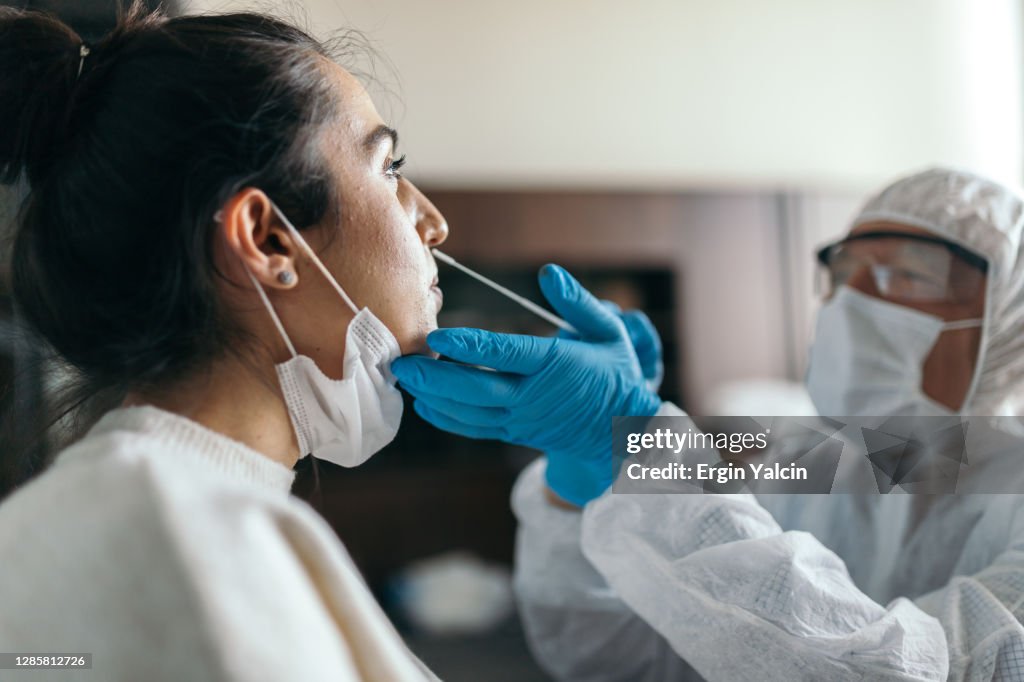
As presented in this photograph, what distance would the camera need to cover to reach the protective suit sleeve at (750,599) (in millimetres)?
890

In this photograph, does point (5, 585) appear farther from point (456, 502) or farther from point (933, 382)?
point (456, 502)

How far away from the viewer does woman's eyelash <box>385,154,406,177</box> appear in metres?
0.98

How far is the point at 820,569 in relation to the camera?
0.96 meters

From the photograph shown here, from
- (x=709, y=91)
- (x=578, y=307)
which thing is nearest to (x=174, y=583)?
(x=578, y=307)

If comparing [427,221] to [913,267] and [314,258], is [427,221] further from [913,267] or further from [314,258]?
[913,267]

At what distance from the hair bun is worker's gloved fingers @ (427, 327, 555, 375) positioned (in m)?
0.46

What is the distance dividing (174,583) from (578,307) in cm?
68

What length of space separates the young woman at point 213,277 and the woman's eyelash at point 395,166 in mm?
12

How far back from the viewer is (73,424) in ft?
3.18

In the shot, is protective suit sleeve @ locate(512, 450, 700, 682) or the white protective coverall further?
protective suit sleeve @ locate(512, 450, 700, 682)

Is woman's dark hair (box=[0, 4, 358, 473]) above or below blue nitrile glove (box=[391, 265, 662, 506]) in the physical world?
above

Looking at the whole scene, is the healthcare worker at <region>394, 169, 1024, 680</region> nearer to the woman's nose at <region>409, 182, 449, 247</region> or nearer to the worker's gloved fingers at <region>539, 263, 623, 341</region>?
the worker's gloved fingers at <region>539, 263, 623, 341</region>

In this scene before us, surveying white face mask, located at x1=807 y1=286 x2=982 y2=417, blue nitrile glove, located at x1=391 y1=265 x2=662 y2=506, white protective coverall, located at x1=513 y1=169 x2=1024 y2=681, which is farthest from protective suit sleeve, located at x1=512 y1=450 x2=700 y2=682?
white face mask, located at x1=807 y1=286 x2=982 y2=417

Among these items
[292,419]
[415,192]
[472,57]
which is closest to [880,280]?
[415,192]
